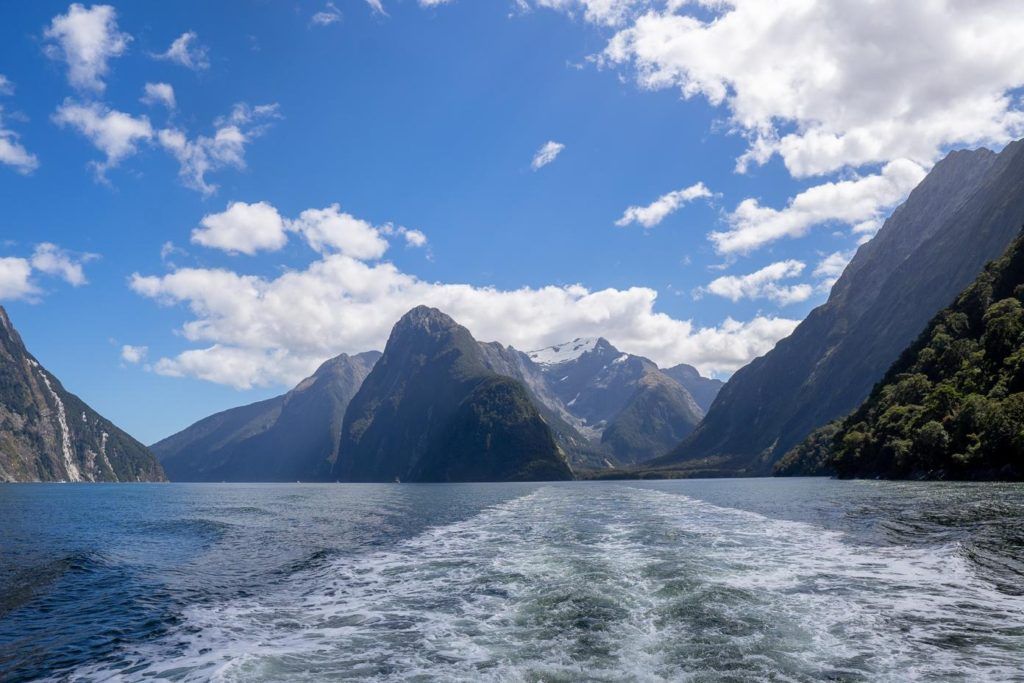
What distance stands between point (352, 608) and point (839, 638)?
1734 centimetres

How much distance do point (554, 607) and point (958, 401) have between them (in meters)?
110

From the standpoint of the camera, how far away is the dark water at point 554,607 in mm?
16047

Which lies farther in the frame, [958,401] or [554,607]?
[958,401]

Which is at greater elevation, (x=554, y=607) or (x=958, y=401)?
(x=958, y=401)

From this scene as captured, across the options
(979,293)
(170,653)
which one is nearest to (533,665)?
(170,653)

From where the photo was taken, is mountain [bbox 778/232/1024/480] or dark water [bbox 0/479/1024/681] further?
mountain [bbox 778/232/1024/480]

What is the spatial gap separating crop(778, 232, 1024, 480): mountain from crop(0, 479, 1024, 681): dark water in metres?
50.3

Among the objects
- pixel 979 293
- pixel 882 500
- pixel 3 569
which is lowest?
pixel 882 500

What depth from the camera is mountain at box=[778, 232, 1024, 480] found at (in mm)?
83562

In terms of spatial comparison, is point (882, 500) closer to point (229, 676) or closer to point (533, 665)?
point (533, 665)

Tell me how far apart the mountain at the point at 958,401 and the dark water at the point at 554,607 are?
165 feet

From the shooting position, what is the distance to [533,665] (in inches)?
629

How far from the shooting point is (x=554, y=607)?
22125 mm

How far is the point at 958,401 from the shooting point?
102875mm
